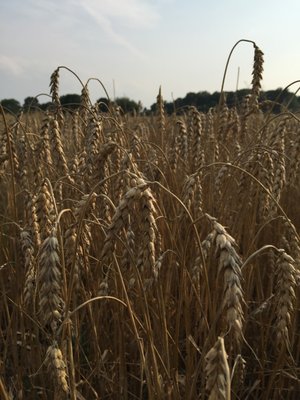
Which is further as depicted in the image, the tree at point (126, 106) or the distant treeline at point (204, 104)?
the tree at point (126, 106)

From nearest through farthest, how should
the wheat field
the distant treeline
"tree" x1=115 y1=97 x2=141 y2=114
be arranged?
the wheat field → the distant treeline → "tree" x1=115 y1=97 x2=141 y2=114

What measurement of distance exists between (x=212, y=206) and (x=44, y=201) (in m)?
1.13

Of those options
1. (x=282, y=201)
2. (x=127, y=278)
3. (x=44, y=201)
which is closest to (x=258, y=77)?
(x=282, y=201)

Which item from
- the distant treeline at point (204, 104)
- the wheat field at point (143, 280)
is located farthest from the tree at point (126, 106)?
the wheat field at point (143, 280)

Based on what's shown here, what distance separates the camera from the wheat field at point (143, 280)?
3.51 ft

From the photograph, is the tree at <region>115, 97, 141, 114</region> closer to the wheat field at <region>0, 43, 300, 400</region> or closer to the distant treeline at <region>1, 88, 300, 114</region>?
the distant treeline at <region>1, 88, 300, 114</region>

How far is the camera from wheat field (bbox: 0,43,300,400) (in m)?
1.07

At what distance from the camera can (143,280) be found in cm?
168

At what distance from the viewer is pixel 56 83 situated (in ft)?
7.87

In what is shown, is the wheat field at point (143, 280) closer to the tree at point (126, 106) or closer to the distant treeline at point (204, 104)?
the distant treeline at point (204, 104)

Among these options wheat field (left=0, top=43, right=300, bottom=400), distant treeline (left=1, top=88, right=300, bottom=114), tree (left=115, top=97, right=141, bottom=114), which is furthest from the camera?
tree (left=115, top=97, right=141, bottom=114)

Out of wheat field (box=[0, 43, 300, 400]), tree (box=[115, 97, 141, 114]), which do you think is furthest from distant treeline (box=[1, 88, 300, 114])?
wheat field (box=[0, 43, 300, 400])

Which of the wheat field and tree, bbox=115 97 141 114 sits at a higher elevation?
tree, bbox=115 97 141 114

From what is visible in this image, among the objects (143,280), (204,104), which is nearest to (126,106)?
(204,104)
